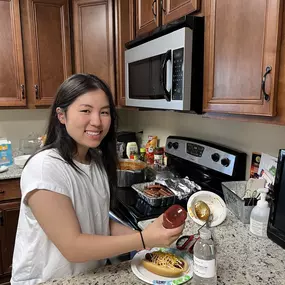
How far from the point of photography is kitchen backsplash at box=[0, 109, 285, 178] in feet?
4.60

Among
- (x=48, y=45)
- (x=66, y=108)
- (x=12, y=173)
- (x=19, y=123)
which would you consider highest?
(x=48, y=45)

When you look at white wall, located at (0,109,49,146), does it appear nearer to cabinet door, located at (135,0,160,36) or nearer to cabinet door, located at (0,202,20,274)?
cabinet door, located at (0,202,20,274)

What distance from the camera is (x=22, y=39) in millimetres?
2225

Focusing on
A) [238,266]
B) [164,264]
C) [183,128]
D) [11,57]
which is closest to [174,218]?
[164,264]

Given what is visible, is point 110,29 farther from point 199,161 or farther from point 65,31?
point 199,161

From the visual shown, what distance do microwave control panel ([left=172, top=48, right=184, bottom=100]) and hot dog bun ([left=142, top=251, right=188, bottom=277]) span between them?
0.73 meters

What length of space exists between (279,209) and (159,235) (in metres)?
0.51

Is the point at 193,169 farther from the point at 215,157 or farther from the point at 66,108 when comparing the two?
the point at 66,108

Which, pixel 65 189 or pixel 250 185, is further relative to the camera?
pixel 250 185

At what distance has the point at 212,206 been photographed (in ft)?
4.17

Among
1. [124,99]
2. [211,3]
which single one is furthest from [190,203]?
[124,99]

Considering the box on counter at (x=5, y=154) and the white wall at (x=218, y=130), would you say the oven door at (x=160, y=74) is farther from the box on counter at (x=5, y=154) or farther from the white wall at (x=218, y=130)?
the box on counter at (x=5, y=154)

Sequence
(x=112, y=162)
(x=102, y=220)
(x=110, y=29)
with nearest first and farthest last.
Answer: (x=102, y=220)
(x=112, y=162)
(x=110, y=29)

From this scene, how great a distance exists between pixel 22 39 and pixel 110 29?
702 millimetres
